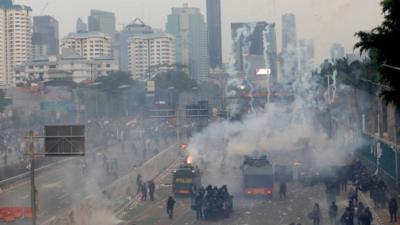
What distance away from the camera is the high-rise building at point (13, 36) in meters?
183

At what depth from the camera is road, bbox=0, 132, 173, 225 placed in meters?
34.4

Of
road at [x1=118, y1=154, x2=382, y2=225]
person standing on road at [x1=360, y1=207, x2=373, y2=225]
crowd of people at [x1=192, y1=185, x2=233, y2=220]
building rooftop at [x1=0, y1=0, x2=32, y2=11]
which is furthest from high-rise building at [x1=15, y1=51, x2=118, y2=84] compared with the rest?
person standing on road at [x1=360, y1=207, x2=373, y2=225]

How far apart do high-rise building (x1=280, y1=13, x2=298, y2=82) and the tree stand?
323 feet

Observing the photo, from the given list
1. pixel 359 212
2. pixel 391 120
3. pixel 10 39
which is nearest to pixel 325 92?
pixel 391 120

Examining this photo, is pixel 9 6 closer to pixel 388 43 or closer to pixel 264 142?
pixel 264 142

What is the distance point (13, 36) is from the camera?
620 feet

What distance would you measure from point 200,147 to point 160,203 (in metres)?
12.6

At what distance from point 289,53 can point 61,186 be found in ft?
284

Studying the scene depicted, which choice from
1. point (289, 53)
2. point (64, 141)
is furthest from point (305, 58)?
point (64, 141)

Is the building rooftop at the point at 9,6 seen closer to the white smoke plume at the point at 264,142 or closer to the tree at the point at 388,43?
the white smoke plume at the point at 264,142

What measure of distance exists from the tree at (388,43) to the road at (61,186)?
48.9ft

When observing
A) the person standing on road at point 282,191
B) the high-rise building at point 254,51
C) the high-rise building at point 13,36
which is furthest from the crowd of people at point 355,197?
the high-rise building at point 13,36

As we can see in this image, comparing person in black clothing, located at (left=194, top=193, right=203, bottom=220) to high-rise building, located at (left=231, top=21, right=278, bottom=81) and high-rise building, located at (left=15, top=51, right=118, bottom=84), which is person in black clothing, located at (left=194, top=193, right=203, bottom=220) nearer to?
high-rise building, located at (left=231, top=21, right=278, bottom=81)

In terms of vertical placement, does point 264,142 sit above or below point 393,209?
above
